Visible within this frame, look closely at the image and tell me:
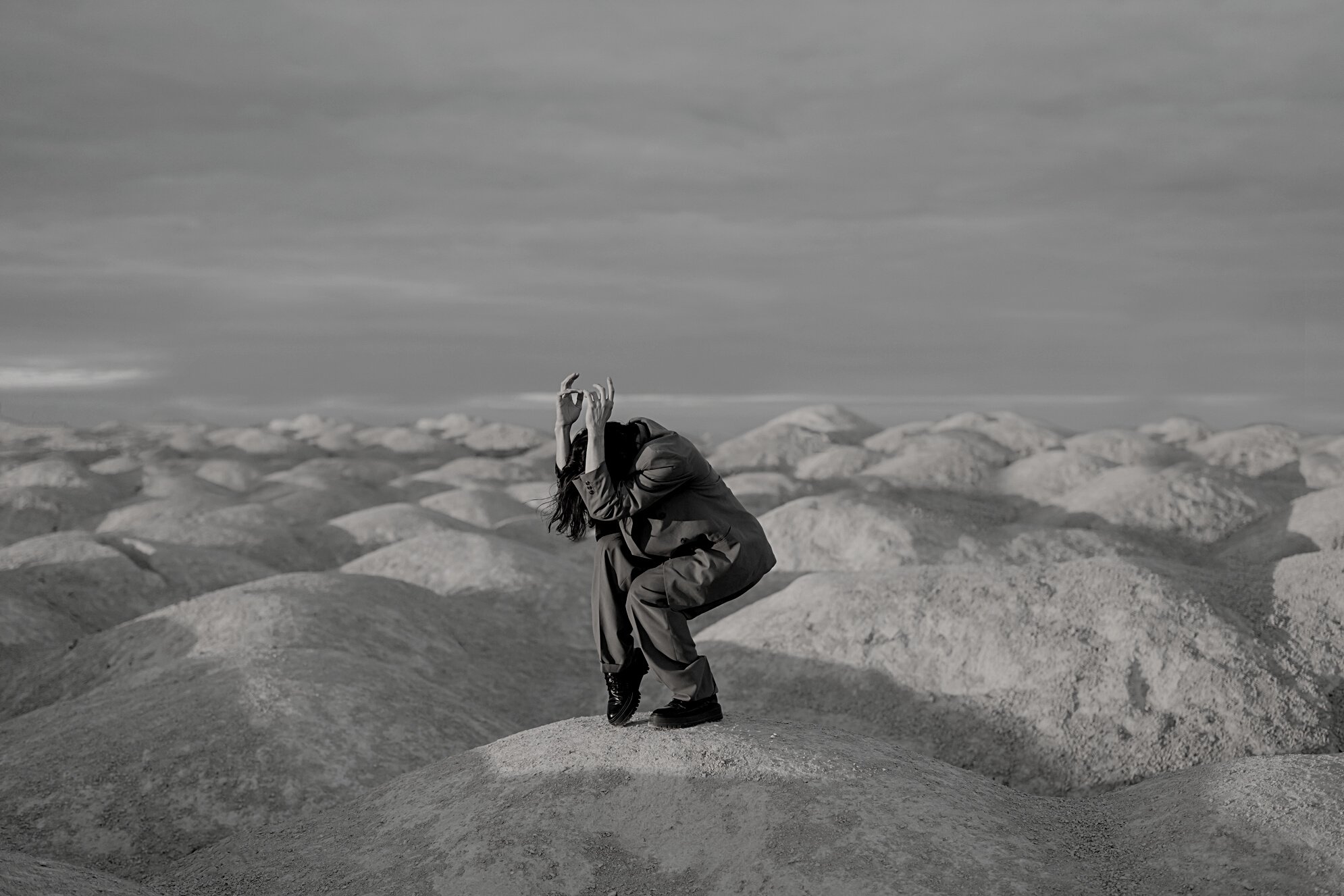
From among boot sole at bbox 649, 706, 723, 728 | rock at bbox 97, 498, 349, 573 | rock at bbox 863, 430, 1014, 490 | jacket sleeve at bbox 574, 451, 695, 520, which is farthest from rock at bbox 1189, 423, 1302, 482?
jacket sleeve at bbox 574, 451, 695, 520

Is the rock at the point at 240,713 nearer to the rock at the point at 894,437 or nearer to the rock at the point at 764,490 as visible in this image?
the rock at the point at 764,490

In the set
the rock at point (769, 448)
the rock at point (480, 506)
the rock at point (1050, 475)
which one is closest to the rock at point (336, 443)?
the rock at point (769, 448)

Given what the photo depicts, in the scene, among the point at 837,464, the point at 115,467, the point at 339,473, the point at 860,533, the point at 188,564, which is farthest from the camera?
the point at 115,467

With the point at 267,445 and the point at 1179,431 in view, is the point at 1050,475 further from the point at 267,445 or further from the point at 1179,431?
the point at 267,445

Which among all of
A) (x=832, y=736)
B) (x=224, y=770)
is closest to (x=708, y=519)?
(x=832, y=736)

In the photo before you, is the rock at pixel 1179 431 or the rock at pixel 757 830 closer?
the rock at pixel 757 830

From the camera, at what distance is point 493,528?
29.9m

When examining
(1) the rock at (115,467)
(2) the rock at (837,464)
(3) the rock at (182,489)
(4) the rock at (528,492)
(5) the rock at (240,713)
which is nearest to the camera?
(5) the rock at (240,713)

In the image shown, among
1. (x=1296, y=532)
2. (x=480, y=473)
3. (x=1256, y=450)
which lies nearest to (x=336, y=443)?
(x=480, y=473)

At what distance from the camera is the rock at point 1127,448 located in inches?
1711

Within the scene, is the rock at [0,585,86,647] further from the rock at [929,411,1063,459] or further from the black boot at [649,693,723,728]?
the rock at [929,411,1063,459]

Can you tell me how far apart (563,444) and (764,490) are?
1117 inches

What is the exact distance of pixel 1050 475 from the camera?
3606 cm

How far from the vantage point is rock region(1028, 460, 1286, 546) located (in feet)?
87.5
